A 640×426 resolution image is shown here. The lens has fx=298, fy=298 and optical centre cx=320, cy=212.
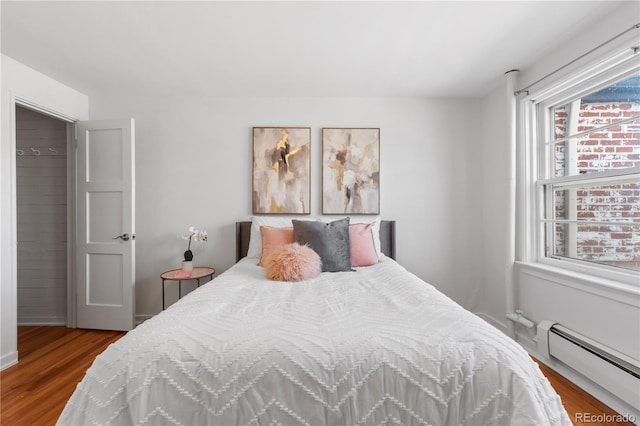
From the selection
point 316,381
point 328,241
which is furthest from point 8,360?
point 316,381

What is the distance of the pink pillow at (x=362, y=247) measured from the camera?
2549 millimetres

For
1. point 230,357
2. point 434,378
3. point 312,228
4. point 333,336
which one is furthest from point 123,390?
point 312,228

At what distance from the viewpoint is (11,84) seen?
2359mm

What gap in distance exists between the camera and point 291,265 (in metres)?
2.08

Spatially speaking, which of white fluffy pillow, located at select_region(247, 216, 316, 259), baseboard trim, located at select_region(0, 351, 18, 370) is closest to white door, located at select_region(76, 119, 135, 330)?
baseboard trim, located at select_region(0, 351, 18, 370)

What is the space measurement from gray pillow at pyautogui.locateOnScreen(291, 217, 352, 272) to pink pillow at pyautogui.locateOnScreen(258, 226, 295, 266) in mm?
119

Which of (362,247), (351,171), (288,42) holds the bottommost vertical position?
(362,247)

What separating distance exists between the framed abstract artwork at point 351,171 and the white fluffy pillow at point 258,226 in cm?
46

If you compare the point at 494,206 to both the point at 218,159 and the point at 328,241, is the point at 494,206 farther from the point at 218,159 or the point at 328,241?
the point at 218,159

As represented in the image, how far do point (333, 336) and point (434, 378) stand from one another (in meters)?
0.36

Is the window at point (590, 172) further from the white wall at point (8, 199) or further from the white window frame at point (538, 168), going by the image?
the white wall at point (8, 199)

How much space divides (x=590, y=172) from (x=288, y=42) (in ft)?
7.75

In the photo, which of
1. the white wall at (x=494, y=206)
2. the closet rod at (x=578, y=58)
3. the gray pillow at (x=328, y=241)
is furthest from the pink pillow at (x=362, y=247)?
the closet rod at (x=578, y=58)

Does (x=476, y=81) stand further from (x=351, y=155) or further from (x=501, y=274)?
(x=501, y=274)
